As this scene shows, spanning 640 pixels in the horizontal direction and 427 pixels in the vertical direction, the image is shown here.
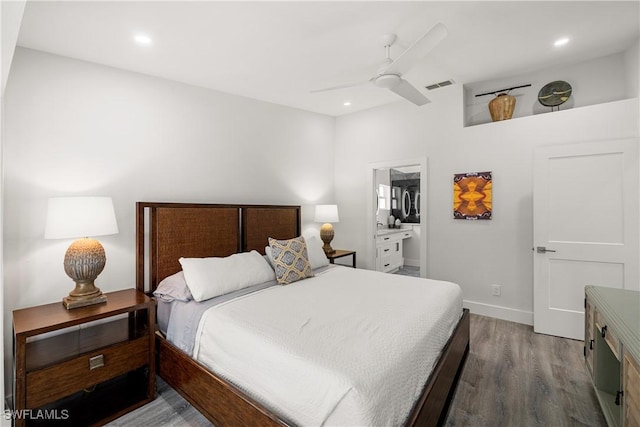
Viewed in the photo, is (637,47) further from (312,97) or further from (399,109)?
(312,97)

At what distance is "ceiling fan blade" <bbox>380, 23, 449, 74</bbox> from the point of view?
1896mm

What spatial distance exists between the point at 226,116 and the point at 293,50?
1.21 metres

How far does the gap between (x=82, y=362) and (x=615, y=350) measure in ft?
10.3

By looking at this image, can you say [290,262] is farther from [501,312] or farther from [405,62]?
[501,312]

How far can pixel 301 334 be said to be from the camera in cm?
176

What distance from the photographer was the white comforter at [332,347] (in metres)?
1.38

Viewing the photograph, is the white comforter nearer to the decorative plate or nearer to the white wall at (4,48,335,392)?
the white wall at (4,48,335,392)

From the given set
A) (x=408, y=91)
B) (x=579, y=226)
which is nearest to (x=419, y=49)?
(x=408, y=91)

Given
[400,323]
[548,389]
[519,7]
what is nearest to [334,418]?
[400,323]

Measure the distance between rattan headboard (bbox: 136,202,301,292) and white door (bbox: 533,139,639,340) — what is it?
2.93 m

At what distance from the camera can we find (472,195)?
146 inches

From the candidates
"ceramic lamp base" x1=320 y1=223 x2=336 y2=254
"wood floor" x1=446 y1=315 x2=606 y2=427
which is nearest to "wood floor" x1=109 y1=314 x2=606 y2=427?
"wood floor" x1=446 y1=315 x2=606 y2=427

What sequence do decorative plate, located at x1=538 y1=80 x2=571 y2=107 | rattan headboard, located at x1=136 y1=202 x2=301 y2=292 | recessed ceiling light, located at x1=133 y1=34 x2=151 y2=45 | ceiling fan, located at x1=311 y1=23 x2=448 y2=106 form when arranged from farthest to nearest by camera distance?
decorative plate, located at x1=538 y1=80 x2=571 y2=107 → rattan headboard, located at x1=136 y1=202 x2=301 y2=292 → recessed ceiling light, located at x1=133 y1=34 x2=151 y2=45 → ceiling fan, located at x1=311 y1=23 x2=448 y2=106

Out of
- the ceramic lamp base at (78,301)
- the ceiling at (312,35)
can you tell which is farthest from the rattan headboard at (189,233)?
the ceiling at (312,35)
